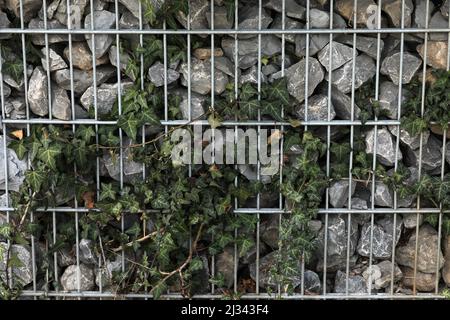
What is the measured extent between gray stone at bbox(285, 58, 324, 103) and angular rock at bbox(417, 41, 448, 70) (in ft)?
1.74

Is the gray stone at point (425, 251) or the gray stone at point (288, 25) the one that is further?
the gray stone at point (425, 251)

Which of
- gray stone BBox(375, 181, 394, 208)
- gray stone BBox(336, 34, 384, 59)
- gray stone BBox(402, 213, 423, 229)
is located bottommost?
gray stone BBox(402, 213, 423, 229)

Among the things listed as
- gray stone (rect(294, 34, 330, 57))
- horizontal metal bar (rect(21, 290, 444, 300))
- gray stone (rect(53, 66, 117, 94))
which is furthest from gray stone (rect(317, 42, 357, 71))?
horizontal metal bar (rect(21, 290, 444, 300))

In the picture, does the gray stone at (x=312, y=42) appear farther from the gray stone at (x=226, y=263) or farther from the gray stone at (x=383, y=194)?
the gray stone at (x=226, y=263)

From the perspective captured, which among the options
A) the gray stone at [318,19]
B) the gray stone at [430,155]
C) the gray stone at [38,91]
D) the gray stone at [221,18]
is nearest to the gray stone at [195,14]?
the gray stone at [221,18]

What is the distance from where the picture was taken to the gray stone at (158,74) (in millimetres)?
3598

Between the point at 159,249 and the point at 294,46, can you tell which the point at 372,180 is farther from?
the point at 159,249

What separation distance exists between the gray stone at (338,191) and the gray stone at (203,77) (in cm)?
75

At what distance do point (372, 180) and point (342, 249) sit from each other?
391 millimetres

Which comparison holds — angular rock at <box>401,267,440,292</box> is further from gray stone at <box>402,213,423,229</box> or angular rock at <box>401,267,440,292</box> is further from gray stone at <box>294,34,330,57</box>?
gray stone at <box>294,34,330,57</box>

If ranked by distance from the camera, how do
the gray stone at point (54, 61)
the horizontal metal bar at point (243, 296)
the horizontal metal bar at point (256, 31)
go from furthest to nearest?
the horizontal metal bar at point (243, 296)
the gray stone at point (54, 61)
the horizontal metal bar at point (256, 31)

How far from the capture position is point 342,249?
146 inches

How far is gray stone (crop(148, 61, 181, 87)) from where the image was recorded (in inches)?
142

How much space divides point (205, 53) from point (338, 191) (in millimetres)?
967
